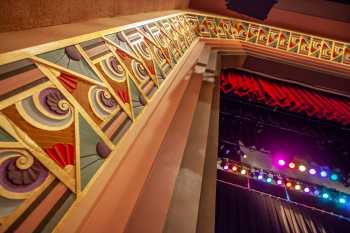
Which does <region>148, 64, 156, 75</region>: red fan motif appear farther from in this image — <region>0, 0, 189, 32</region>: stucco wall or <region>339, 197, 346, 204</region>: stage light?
<region>339, 197, 346, 204</region>: stage light

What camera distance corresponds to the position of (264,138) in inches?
173

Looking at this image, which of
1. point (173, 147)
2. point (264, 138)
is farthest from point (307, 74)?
point (173, 147)

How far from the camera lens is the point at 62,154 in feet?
2.69

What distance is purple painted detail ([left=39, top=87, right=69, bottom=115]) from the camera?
91cm

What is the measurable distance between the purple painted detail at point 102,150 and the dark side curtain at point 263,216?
448cm

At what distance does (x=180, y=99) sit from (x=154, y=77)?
248 mm

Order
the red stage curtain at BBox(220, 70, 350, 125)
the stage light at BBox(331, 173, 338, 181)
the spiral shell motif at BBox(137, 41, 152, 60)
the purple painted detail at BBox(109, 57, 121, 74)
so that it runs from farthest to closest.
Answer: the stage light at BBox(331, 173, 338, 181), the red stage curtain at BBox(220, 70, 350, 125), the spiral shell motif at BBox(137, 41, 152, 60), the purple painted detail at BBox(109, 57, 121, 74)

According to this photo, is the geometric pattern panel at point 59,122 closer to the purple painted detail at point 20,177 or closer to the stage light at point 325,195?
the purple painted detail at point 20,177

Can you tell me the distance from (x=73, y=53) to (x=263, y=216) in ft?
17.6

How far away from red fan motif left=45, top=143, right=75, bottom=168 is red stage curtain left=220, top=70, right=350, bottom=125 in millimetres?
3050

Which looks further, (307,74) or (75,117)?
(307,74)

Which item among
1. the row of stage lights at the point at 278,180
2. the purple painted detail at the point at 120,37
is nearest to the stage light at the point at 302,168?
the row of stage lights at the point at 278,180

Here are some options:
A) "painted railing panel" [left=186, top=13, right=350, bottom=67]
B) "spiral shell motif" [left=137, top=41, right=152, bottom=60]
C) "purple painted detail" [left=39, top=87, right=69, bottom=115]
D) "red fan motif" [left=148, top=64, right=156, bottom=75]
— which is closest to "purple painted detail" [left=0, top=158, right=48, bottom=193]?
"purple painted detail" [left=39, top=87, right=69, bottom=115]

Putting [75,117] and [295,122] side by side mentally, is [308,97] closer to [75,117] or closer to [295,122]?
[295,122]
